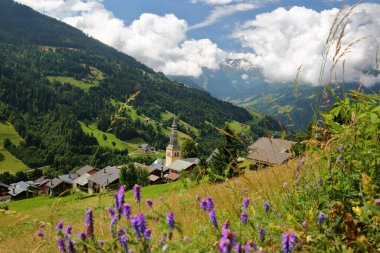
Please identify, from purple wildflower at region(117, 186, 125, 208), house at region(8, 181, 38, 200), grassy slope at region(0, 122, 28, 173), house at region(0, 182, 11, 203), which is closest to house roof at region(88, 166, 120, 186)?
house at region(8, 181, 38, 200)

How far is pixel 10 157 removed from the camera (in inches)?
5738

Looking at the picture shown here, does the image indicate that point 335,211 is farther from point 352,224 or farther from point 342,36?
point 342,36

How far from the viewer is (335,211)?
9.27ft

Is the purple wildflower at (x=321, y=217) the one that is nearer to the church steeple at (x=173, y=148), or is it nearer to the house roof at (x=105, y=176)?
the house roof at (x=105, y=176)

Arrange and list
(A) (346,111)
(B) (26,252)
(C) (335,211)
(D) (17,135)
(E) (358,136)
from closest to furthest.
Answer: (C) (335,211) < (E) (358,136) < (A) (346,111) < (B) (26,252) < (D) (17,135)

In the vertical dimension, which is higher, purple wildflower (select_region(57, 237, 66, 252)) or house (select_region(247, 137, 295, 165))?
house (select_region(247, 137, 295, 165))

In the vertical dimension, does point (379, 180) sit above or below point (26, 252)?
above

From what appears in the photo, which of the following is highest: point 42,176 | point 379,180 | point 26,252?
point 379,180

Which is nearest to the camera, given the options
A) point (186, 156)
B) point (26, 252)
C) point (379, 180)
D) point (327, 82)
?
point (379, 180)

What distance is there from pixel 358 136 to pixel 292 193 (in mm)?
876

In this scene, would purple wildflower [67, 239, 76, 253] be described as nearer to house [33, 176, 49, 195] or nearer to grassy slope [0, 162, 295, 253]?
grassy slope [0, 162, 295, 253]

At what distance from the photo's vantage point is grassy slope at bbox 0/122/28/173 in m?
139

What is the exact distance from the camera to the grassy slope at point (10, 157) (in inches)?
5485

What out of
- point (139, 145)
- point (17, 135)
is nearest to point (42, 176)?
point (17, 135)
